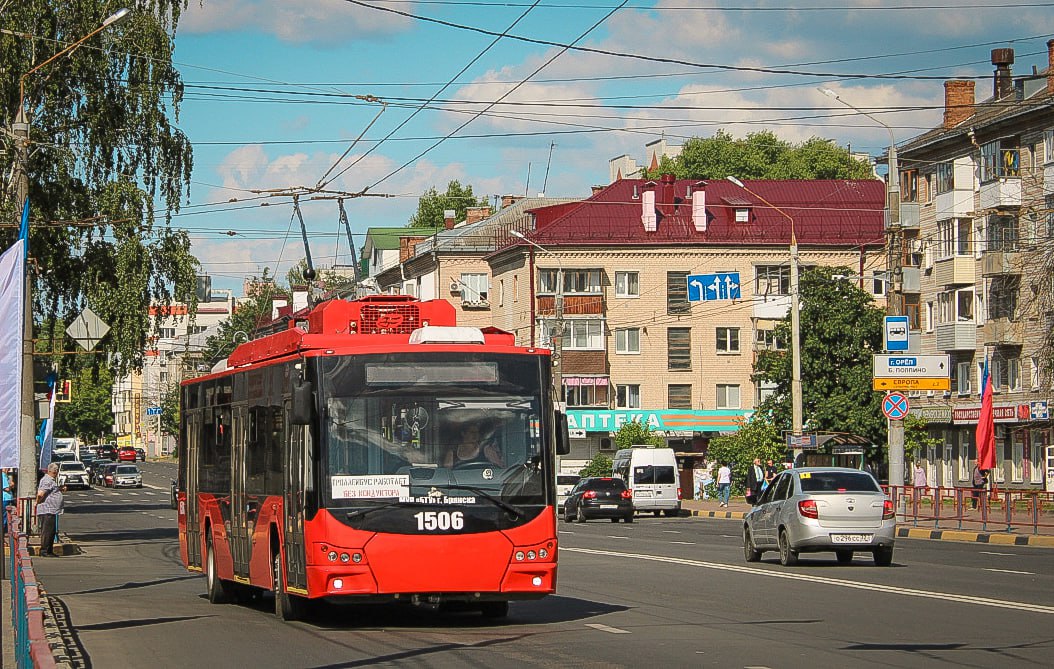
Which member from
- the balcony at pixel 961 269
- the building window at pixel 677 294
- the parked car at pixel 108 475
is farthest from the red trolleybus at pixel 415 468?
the parked car at pixel 108 475

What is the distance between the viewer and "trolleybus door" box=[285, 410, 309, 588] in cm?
1488

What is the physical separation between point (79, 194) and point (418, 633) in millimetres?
24878

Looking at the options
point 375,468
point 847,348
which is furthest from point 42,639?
point 847,348

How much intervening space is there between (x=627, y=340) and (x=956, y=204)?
1988 cm

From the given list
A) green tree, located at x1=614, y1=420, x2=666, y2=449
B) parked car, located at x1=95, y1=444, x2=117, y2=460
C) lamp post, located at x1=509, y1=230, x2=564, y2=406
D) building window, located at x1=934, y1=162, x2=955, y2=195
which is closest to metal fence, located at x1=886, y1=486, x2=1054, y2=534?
building window, located at x1=934, y1=162, x2=955, y2=195

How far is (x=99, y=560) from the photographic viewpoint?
30.0 m

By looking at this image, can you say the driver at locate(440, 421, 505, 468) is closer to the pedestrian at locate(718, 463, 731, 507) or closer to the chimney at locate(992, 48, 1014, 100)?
the pedestrian at locate(718, 463, 731, 507)

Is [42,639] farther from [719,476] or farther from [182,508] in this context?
[719,476]

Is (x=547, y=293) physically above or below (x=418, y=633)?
above

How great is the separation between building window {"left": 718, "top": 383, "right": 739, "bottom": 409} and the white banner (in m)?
70.6

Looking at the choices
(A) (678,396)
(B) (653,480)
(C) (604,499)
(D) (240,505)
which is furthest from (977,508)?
(A) (678,396)

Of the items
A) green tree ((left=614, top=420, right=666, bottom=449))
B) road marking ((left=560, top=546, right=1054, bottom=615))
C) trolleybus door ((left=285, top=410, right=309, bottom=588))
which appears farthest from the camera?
green tree ((left=614, top=420, right=666, bottom=449))

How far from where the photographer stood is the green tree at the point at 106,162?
3616 cm

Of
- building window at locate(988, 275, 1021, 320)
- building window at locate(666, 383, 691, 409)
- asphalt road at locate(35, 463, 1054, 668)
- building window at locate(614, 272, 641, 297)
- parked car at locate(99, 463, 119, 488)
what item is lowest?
parked car at locate(99, 463, 119, 488)
